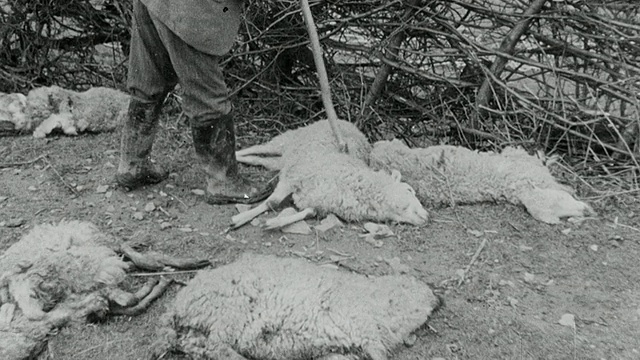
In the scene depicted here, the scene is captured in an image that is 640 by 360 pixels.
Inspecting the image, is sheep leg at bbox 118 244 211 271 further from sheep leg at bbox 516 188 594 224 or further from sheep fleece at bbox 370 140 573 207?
sheep leg at bbox 516 188 594 224

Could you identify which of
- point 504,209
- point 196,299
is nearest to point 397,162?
point 504,209

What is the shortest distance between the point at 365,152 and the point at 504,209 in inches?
34.4

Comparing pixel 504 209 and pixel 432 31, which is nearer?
pixel 504 209

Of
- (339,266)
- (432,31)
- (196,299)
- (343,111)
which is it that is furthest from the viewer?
(343,111)

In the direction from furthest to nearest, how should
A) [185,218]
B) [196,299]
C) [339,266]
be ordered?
1. [185,218]
2. [339,266]
3. [196,299]

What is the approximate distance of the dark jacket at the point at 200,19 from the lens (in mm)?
3188

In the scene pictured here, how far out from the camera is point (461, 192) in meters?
3.73

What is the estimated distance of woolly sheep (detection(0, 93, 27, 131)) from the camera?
15.0 feet

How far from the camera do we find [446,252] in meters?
3.28

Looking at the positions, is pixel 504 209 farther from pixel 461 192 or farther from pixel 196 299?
pixel 196 299

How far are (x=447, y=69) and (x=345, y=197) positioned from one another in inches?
81.6

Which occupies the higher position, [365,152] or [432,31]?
[432,31]

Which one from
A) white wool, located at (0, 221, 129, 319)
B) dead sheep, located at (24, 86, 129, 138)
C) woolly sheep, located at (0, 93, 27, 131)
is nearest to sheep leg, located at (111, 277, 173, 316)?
white wool, located at (0, 221, 129, 319)

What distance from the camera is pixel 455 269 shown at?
3.13m
